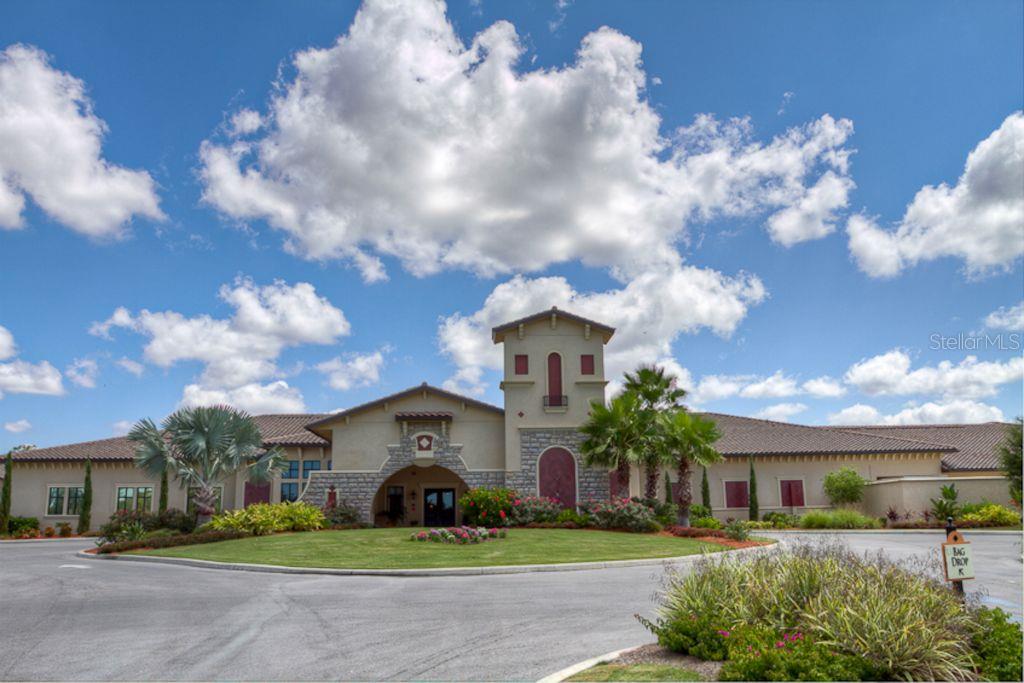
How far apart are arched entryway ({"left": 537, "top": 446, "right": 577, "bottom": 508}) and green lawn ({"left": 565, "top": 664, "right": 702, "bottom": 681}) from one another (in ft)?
80.5

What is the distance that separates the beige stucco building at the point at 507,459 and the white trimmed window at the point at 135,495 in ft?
0.17

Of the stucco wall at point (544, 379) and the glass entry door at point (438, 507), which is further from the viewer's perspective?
the glass entry door at point (438, 507)

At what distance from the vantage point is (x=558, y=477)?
32.2 m

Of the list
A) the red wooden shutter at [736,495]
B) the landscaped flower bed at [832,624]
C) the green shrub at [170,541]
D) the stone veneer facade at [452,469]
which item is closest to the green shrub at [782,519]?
the red wooden shutter at [736,495]

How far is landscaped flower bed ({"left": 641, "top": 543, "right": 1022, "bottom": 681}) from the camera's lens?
6.71 m

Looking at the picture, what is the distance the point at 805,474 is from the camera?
3731 cm

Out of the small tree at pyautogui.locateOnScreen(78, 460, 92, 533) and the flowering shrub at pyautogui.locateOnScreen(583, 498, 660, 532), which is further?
the small tree at pyautogui.locateOnScreen(78, 460, 92, 533)

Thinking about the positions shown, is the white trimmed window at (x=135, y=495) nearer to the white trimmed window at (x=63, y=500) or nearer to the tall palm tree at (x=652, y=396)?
the white trimmed window at (x=63, y=500)

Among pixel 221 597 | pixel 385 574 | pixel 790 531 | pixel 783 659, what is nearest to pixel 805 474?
pixel 790 531

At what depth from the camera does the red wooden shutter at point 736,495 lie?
3691cm

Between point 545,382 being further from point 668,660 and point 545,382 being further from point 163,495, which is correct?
point 668,660

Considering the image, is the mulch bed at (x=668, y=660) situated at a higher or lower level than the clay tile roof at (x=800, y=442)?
lower

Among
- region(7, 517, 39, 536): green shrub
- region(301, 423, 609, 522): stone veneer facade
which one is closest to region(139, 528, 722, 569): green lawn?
region(301, 423, 609, 522): stone veneer facade

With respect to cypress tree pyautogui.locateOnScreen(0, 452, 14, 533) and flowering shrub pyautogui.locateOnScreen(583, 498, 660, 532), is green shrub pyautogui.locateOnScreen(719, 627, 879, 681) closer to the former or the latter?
flowering shrub pyautogui.locateOnScreen(583, 498, 660, 532)
